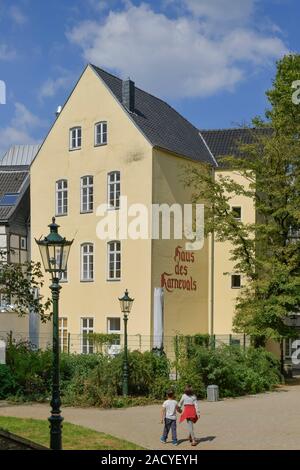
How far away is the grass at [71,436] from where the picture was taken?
1462cm

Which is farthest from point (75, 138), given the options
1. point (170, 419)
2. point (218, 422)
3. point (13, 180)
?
point (170, 419)

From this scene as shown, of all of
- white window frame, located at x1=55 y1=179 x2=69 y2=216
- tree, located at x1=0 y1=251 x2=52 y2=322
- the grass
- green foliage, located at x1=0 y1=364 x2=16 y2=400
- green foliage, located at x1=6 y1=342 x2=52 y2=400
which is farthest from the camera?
white window frame, located at x1=55 y1=179 x2=69 y2=216

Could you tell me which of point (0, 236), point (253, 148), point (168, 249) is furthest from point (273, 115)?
point (0, 236)

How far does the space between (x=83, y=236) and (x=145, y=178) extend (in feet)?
15.4

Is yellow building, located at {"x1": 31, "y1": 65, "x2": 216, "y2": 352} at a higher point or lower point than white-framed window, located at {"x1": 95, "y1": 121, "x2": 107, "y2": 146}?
lower

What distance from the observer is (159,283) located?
119ft

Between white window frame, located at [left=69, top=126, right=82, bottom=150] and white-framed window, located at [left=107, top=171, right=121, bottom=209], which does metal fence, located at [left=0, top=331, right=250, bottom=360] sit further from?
white window frame, located at [left=69, top=126, right=82, bottom=150]

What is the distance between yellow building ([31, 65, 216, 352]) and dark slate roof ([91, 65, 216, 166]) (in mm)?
75

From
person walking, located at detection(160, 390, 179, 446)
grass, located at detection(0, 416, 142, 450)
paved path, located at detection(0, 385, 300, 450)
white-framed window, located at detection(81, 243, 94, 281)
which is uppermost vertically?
white-framed window, located at detection(81, 243, 94, 281)

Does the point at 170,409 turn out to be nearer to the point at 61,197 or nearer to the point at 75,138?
the point at 61,197

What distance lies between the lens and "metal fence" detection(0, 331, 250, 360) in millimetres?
26484

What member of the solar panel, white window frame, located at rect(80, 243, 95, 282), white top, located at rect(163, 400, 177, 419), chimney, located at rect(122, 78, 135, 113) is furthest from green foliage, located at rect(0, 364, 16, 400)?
the solar panel

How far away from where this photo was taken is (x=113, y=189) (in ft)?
124

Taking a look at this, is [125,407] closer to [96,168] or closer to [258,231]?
[258,231]
